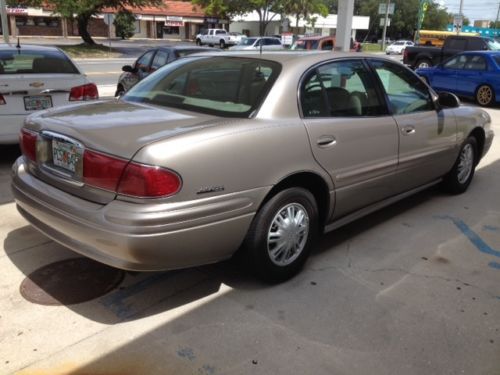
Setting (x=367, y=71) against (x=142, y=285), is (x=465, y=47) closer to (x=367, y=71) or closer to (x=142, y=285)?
(x=367, y=71)

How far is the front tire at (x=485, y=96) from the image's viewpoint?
547 inches

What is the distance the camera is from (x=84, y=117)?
134 inches

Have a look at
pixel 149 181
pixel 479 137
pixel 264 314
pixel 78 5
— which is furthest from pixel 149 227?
pixel 78 5

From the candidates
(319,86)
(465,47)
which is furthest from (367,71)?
(465,47)

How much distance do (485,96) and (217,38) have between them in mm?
40328

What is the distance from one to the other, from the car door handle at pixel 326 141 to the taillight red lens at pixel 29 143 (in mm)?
1926

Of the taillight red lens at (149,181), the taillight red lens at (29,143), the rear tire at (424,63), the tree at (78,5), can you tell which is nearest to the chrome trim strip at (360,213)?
the taillight red lens at (149,181)

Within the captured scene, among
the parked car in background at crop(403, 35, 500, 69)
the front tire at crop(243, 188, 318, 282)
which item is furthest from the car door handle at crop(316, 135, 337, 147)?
the parked car in background at crop(403, 35, 500, 69)

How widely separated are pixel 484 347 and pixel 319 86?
6.68ft

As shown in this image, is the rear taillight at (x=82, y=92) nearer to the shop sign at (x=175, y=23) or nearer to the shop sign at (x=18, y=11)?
the shop sign at (x=18, y=11)

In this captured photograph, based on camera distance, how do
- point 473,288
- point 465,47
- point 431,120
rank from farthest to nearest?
point 465,47, point 431,120, point 473,288

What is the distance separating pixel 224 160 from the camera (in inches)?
119

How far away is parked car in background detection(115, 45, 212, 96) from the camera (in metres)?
9.80

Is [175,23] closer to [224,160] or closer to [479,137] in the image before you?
[479,137]
